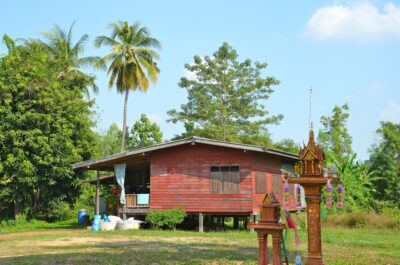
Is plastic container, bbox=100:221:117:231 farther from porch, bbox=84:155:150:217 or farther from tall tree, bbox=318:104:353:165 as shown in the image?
tall tree, bbox=318:104:353:165

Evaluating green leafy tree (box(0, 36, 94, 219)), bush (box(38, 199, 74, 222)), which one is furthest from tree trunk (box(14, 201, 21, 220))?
bush (box(38, 199, 74, 222))

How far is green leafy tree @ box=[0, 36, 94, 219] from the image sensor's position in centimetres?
2586

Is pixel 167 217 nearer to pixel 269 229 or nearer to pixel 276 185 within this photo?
pixel 276 185

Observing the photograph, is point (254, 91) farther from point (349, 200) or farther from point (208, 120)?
point (349, 200)

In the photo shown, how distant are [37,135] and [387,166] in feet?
84.6

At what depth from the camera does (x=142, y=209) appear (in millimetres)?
23016

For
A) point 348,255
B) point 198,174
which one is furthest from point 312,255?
point 198,174

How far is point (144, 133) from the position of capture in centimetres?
4703

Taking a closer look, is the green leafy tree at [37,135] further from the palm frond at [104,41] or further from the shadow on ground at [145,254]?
the shadow on ground at [145,254]

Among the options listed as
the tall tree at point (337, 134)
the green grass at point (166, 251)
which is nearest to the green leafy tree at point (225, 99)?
the tall tree at point (337, 134)

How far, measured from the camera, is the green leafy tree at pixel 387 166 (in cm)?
3578

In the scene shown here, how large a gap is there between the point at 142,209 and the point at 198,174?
3396mm

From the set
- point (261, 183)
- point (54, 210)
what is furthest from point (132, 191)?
point (261, 183)

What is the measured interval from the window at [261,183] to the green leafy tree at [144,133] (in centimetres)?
2559
